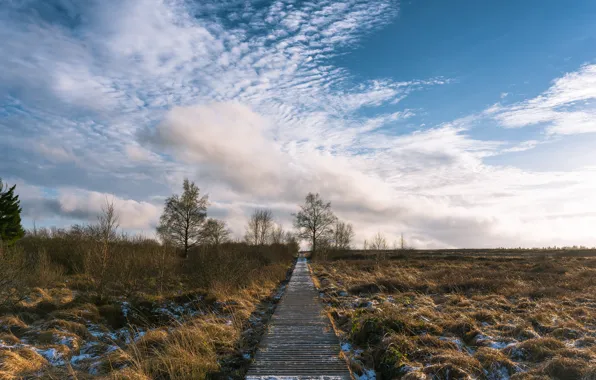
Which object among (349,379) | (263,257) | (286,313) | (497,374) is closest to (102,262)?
(286,313)

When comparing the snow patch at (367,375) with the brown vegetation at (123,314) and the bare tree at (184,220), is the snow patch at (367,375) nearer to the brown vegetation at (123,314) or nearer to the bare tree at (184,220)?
the brown vegetation at (123,314)

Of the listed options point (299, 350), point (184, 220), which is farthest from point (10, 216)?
point (299, 350)

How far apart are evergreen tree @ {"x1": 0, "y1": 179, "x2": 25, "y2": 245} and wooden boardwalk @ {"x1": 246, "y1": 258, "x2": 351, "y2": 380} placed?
2994 cm

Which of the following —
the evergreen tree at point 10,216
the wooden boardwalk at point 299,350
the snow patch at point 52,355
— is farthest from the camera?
the evergreen tree at point 10,216

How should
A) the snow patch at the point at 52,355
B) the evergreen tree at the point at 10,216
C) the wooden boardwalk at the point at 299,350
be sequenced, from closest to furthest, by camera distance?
the wooden boardwalk at the point at 299,350
the snow patch at the point at 52,355
the evergreen tree at the point at 10,216

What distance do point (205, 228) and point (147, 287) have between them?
933 inches

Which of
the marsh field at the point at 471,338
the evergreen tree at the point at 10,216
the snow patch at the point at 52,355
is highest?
the evergreen tree at the point at 10,216

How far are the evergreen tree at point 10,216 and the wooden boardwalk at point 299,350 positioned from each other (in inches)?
1179

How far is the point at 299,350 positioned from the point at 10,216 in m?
34.2

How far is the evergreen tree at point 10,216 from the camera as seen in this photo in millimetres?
30281

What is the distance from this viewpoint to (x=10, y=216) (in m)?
31.2

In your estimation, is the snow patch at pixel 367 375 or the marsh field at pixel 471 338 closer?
the marsh field at pixel 471 338

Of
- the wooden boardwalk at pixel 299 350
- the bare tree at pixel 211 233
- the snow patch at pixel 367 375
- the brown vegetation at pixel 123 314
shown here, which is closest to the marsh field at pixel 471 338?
the snow patch at pixel 367 375

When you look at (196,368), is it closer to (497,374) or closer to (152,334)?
(152,334)
